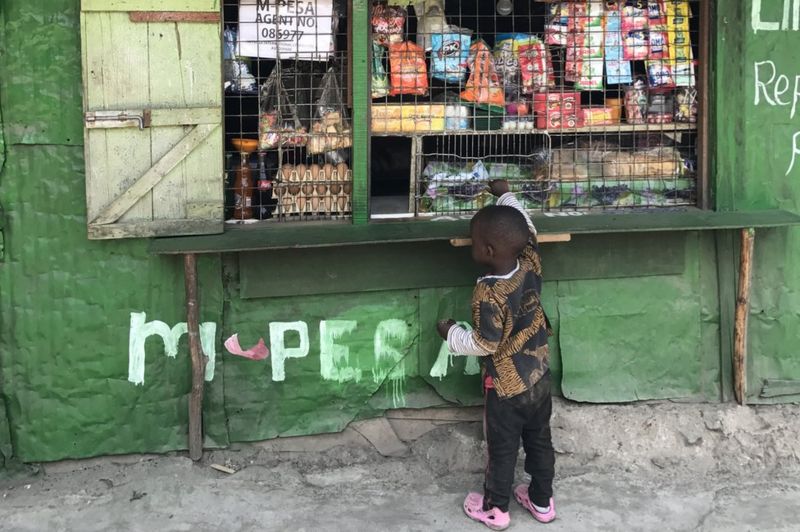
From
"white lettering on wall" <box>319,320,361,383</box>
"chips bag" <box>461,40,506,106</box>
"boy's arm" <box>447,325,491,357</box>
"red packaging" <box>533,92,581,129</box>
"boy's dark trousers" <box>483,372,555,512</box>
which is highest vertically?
"chips bag" <box>461,40,506,106</box>

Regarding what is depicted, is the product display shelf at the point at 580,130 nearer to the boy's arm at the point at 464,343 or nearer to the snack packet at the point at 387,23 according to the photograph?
the snack packet at the point at 387,23

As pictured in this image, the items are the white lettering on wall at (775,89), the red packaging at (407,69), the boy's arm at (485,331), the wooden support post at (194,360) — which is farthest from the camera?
the white lettering on wall at (775,89)

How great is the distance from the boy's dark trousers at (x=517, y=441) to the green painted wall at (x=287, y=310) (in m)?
0.64

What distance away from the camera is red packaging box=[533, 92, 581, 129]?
408cm

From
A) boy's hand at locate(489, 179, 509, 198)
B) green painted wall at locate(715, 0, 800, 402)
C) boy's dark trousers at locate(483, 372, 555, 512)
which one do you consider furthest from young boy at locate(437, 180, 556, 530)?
green painted wall at locate(715, 0, 800, 402)

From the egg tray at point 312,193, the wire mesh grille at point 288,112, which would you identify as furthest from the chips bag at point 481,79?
the egg tray at point 312,193

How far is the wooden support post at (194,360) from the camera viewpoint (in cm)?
352

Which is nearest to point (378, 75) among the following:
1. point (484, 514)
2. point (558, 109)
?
point (558, 109)

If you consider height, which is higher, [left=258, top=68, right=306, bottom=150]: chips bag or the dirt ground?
[left=258, top=68, right=306, bottom=150]: chips bag

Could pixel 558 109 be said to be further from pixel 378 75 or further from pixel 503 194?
pixel 378 75

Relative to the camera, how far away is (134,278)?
3.59 m

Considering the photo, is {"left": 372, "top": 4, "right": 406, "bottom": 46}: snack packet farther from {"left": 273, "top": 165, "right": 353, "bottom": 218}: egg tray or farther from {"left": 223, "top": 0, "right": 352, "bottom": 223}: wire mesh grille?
{"left": 273, "top": 165, "right": 353, "bottom": 218}: egg tray

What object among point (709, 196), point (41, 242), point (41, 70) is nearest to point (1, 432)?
point (41, 242)

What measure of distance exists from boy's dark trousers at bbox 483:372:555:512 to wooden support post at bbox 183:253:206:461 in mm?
1322
